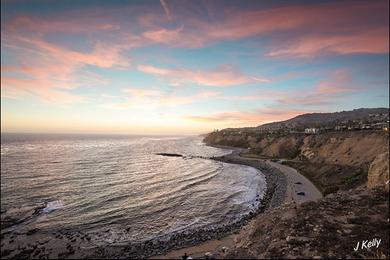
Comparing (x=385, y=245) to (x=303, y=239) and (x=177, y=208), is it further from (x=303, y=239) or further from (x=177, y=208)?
(x=177, y=208)

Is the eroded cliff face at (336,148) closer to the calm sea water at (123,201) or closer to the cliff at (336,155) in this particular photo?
the cliff at (336,155)

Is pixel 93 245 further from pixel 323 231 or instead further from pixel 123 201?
pixel 323 231

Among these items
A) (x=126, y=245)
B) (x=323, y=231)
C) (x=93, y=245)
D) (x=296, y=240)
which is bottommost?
(x=126, y=245)

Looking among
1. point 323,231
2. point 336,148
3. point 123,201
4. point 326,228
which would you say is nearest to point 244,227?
point 326,228

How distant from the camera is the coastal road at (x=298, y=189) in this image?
37.9m

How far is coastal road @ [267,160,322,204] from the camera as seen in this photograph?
3786cm

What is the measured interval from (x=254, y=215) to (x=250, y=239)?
47.2ft

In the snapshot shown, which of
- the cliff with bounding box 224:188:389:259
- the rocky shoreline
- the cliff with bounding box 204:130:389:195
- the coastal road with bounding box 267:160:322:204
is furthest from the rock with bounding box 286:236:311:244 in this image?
the coastal road with bounding box 267:160:322:204

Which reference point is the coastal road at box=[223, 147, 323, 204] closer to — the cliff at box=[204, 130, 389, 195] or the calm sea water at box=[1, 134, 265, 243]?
the cliff at box=[204, 130, 389, 195]

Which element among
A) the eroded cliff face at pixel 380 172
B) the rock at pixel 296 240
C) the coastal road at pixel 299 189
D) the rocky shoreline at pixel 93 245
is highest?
the eroded cliff face at pixel 380 172

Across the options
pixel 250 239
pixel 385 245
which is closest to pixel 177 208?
pixel 250 239

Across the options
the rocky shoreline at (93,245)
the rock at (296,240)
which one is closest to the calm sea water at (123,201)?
the rocky shoreline at (93,245)

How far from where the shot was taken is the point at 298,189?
43.5m

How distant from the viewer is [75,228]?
2812 cm
